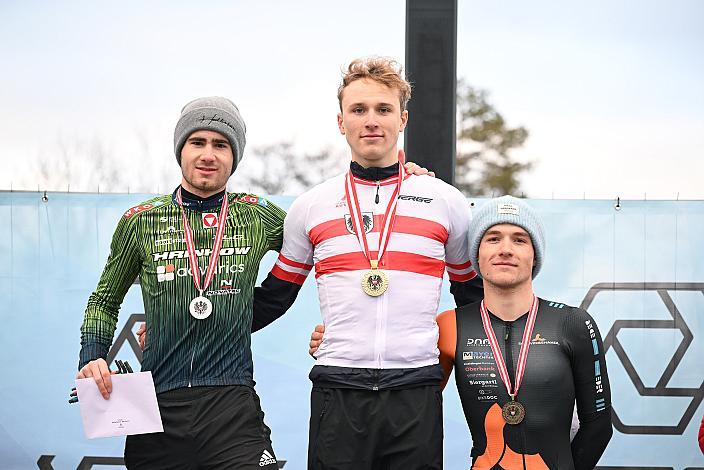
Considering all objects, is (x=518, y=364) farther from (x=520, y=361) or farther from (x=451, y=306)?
(x=451, y=306)

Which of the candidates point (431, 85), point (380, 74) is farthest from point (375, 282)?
point (431, 85)

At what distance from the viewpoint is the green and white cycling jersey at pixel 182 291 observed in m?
2.94

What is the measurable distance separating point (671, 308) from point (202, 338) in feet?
7.36

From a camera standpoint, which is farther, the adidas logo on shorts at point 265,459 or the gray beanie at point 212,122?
the gray beanie at point 212,122

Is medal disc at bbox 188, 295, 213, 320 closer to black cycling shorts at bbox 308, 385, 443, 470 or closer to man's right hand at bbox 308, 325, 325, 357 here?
man's right hand at bbox 308, 325, 325, 357

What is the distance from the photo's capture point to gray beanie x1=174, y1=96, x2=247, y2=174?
3.05 metres

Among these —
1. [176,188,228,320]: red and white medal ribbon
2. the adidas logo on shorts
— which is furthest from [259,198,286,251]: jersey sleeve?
the adidas logo on shorts

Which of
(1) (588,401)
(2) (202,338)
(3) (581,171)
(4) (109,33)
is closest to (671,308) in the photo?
(3) (581,171)

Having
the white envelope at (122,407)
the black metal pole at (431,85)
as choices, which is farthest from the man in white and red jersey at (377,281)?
the black metal pole at (431,85)

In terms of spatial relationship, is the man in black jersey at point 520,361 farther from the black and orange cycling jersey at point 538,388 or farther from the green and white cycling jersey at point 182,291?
the green and white cycling jersey at point 182,291

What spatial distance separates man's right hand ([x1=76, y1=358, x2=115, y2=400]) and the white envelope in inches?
0.6

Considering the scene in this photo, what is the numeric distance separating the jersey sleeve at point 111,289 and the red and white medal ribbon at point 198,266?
175 millimetres

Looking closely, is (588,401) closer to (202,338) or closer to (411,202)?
(411,202)

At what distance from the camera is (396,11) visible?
441 centimetres
